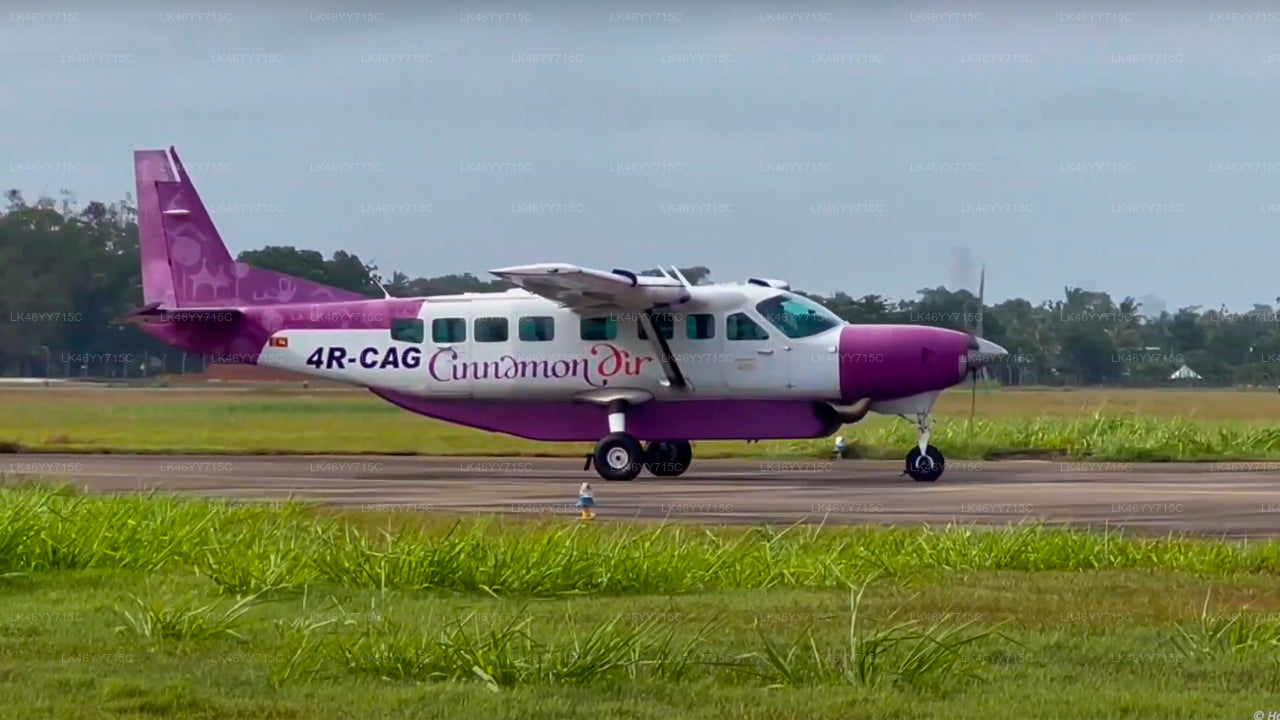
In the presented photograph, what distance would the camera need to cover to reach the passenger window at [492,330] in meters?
26.3

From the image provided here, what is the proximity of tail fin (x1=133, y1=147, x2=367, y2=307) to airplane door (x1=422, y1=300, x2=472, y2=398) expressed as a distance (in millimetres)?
1824

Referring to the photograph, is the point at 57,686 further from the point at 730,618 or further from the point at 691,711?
the point at 730,618

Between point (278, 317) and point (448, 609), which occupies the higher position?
point (278, 317)

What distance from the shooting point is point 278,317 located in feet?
88.6

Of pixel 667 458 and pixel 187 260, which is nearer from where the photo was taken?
pixel 667 458

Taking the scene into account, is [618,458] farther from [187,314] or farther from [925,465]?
[187,314]

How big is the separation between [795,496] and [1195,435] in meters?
15.0

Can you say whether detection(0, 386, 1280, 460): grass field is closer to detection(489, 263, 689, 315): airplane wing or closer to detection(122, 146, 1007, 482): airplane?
detection(122, 146, 1007, 482): airplane

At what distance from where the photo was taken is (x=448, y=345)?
26.4 metres

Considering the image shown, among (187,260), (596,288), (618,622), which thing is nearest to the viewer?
(618,622)

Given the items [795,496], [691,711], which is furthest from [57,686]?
[795,496]

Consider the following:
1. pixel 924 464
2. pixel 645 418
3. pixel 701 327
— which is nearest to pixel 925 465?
pixel 924 464

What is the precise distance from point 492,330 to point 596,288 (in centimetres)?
247

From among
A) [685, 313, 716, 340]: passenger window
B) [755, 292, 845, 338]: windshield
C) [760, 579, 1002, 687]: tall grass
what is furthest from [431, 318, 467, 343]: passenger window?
[760, 579, 1002, 687]: tall grass
